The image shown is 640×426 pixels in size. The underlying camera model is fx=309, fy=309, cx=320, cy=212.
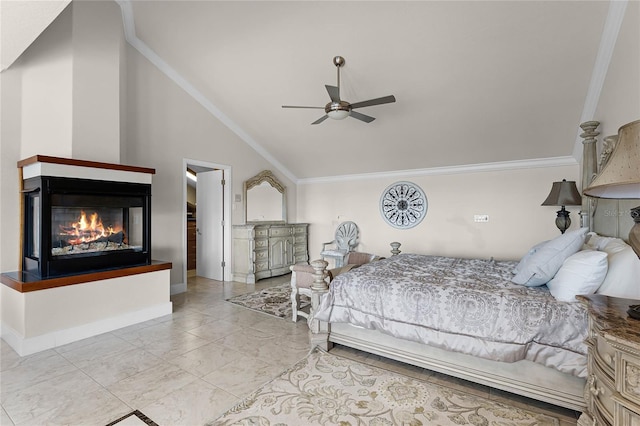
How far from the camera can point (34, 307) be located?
2.80 m

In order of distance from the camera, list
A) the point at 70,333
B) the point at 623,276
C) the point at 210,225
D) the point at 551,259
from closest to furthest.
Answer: the point at 623,276
the point at 551,259
the point at 70,333
the point at 210,225

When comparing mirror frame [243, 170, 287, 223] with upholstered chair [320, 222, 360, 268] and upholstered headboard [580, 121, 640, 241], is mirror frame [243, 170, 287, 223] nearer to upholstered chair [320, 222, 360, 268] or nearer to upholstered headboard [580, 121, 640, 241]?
upholstered chair [320, 222, 360, 268]

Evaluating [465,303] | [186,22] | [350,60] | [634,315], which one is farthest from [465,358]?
[186,22]

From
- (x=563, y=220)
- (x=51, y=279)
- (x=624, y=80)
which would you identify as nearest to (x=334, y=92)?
(x=624, y=80)

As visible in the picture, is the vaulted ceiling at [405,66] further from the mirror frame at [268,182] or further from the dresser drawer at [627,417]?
the dresser drawer at [627,417]

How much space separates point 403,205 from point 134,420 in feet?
16.1

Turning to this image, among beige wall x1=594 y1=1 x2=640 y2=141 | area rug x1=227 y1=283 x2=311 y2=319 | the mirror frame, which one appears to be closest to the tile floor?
area rug x1=227 y1=283 x2=311 y2=319

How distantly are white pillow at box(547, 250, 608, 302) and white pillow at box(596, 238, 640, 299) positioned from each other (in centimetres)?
4

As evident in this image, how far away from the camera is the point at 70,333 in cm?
301

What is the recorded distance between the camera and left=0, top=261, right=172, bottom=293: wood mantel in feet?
9.14

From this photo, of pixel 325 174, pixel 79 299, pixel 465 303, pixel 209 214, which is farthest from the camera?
pixel 325 174

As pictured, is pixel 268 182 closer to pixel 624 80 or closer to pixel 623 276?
pixel 624 80

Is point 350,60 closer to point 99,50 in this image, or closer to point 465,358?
point 99,50

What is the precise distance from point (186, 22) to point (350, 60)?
6.72 feet
